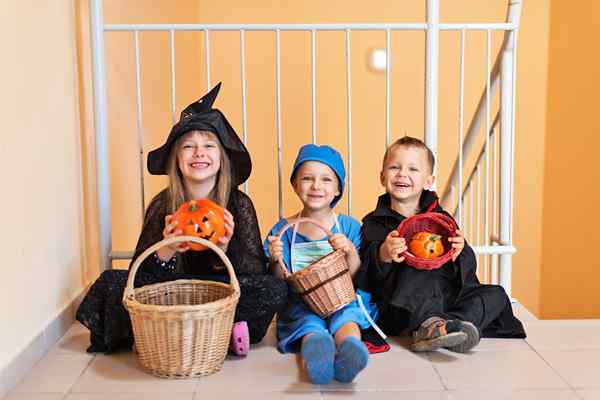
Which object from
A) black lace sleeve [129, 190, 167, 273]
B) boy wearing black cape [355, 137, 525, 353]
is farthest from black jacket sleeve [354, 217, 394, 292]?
black lace sleeve [129, 190, 167, 273]

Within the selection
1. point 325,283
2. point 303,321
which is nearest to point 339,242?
point 325,283

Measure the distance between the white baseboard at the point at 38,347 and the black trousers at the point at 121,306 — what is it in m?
0.12

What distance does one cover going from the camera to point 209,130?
2348 mm

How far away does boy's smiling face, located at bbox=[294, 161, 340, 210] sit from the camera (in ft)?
7.89

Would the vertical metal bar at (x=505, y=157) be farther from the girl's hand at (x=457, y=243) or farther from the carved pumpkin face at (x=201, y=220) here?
the carved pumpkin face at (x=201, y=220)

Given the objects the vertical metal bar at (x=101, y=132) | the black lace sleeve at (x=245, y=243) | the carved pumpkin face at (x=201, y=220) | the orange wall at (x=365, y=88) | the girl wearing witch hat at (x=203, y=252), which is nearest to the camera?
the carved pumpkin face at (x=201, y=220)

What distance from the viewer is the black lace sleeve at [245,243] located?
235 centimetres

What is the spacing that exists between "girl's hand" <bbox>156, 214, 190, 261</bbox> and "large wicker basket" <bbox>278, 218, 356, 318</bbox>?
0.32 m

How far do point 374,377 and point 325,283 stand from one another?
328 millimetres

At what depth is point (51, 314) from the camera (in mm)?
2334

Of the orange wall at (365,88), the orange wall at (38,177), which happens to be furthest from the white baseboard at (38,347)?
the orange wall at (365,88)

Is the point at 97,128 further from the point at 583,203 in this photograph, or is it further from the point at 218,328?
the point at 583,203

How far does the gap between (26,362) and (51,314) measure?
26 cm

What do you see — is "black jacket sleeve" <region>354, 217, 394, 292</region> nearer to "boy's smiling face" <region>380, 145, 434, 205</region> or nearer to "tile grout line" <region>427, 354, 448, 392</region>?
"boy's smiling face" <region>380, 145, 434, 205</region>
